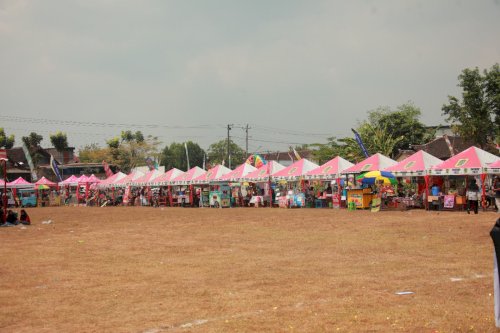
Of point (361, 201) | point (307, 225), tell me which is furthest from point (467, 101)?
point (307, 225)

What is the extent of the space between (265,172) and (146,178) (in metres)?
15.1

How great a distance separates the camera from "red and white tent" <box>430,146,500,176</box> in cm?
2548

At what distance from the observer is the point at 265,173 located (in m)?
38.2

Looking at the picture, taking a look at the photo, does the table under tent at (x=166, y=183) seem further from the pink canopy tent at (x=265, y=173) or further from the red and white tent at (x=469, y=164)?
the red and white tent at (x=469, y=164)

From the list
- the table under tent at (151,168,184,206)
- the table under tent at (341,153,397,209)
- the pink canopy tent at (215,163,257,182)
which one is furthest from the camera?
the table under tent at (151,168,184,206)

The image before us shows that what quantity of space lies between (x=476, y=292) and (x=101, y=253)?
9.29m

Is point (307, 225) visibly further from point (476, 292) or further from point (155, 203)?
point (155, 203)

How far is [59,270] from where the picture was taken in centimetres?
1116

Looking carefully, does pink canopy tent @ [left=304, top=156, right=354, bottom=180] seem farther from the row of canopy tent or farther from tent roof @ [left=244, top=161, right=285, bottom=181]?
tent roof @ [left=244, top=161, right=285, bottom=181]

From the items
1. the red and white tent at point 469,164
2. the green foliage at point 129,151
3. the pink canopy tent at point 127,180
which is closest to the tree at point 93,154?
the green foliage at point 129,151

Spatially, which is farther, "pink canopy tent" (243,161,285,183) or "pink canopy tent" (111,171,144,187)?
"pink canopy tent" (111,171,144,187)

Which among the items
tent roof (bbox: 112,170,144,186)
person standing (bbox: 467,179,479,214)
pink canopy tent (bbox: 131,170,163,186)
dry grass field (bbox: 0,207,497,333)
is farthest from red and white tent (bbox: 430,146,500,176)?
tent roof (bbox: 112,170,144,186)

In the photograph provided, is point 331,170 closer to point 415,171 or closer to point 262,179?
point 415,171

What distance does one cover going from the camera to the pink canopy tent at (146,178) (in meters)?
48.4
